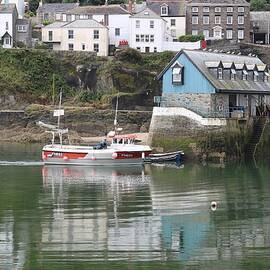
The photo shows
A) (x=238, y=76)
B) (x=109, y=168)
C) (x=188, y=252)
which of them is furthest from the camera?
(x=238, y=76)

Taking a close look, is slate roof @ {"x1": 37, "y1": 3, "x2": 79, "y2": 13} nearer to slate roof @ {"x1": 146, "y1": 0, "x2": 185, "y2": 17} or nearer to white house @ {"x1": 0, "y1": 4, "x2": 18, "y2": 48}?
slate roof @ {"x1": 146, "y1": 0, "x2": 185, "y2": 17}

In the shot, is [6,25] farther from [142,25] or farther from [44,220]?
[44,220]

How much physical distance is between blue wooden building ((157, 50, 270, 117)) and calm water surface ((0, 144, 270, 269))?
252 inches

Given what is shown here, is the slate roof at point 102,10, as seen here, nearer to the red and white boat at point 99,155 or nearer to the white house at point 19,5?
the white house at point 19,5

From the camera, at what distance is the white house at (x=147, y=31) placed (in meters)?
78.9

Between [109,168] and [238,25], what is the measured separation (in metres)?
41.9

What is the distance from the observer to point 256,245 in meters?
22.6

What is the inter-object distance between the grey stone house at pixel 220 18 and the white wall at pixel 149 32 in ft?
16.8

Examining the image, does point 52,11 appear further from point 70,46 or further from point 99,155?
point 99,155

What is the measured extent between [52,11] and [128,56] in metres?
22.0

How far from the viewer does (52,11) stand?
93375 millimetres

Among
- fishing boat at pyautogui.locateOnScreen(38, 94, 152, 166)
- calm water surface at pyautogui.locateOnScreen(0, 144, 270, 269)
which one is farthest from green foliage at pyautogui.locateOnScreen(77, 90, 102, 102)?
calm water surface at pyautogui.locateOnScreen(0, 144, 270, 269)

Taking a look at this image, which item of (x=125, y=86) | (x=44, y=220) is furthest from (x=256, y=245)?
(x=125, y=86)

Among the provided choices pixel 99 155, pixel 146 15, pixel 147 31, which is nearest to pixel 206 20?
pixel 147 31
